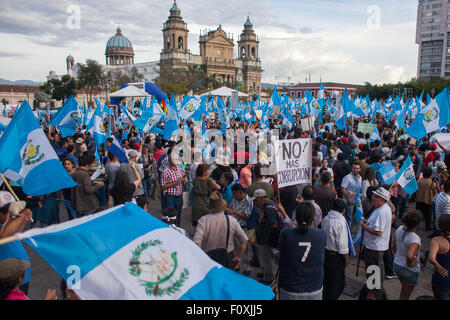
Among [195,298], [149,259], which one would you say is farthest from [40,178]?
[195,298]

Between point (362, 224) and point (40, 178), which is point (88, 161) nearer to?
point (40, 178)

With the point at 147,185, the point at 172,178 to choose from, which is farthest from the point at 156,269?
the point at 147,185

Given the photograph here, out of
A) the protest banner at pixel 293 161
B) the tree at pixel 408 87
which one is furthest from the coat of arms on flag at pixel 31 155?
the tree at pixel 408 87

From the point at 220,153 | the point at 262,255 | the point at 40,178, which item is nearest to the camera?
the point at 40,178

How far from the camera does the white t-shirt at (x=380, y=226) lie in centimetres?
451

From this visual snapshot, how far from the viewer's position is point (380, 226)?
14.8 feet

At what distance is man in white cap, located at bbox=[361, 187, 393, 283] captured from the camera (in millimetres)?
4512

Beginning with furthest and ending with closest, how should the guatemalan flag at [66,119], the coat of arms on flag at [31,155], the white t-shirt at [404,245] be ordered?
A: the guatemalan flag at [66,119], the coat of arms on flag at [31,155], the white t-shirt at [404,245]

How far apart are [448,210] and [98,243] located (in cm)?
512

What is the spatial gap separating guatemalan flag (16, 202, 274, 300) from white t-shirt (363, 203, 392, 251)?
246 centimetres

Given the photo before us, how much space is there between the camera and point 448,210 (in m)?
5.46

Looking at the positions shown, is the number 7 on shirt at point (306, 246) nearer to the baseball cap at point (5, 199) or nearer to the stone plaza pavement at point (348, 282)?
the stone plaza pavement at point (348, 282)

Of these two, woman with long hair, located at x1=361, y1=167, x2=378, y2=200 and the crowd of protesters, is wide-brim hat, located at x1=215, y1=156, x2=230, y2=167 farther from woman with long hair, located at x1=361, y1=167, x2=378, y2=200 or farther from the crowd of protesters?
woman with long hair, located at x1=361, y1=167, x2=378, y2=200

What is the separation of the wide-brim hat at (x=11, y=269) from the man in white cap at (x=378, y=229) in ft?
12.4
